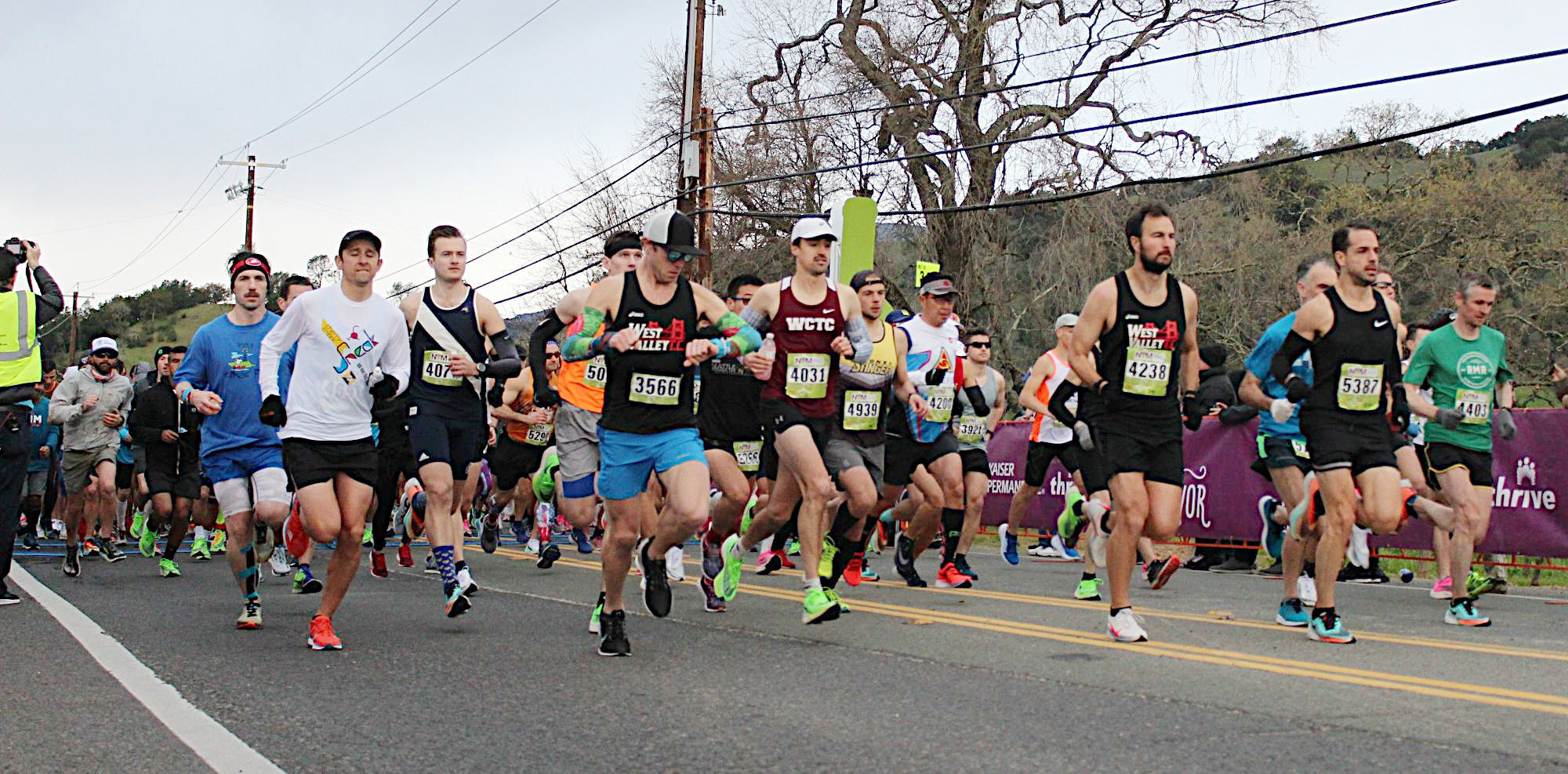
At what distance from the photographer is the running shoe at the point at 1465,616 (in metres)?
8.76

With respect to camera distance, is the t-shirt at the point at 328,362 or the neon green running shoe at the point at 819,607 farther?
the neon green running shoe at the point at 819,607

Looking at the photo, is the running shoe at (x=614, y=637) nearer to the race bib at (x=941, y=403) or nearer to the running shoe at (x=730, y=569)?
the running shoe at (x=730, y=569)

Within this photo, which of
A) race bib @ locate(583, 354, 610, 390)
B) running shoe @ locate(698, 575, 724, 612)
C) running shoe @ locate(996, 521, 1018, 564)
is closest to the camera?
running shoe @ locate(698, 575, 724, 612)

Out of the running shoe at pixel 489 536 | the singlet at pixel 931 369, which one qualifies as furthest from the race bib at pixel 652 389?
the running shoe at pixel 489 536

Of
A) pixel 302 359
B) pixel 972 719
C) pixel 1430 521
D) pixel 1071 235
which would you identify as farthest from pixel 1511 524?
pixel 1071 235

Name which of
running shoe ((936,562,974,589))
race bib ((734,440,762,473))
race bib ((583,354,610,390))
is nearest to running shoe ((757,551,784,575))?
race bib ((734,440,762,473))

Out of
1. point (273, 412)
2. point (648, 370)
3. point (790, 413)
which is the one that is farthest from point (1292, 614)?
point (273, 412)

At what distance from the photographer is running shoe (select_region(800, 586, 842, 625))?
784 cm

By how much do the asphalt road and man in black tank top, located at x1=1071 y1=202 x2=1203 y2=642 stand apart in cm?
54

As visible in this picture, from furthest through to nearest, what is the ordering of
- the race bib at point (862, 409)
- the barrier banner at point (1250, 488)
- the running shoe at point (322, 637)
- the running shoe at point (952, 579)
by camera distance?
the barrier banner at point (1250, 488)
the running shoe at point (952, 579)
the race bib at point (862, 409)
the running shoe at point (322, 637)

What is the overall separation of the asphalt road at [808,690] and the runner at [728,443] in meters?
0.37

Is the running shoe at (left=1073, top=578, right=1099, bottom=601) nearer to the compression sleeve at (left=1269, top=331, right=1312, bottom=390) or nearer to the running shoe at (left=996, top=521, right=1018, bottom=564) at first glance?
the compression sleeve at (left=1269, top=331, right=1312, bottom=390)

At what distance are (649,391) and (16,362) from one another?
A: 16.0 ft

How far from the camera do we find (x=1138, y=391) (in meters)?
7.56
